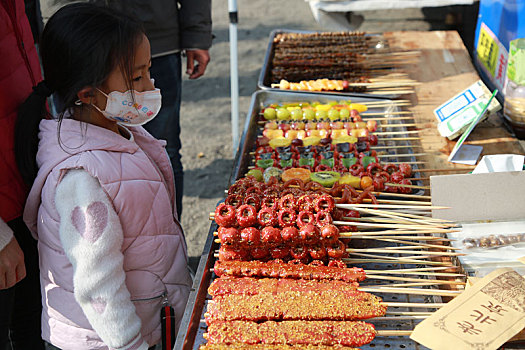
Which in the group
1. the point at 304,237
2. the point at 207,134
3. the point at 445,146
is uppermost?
the point at 304,237

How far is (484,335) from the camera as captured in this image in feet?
5.47

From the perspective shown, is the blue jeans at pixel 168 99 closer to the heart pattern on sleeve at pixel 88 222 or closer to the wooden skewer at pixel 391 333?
the heart pattern on sleeve at pixel 88 222

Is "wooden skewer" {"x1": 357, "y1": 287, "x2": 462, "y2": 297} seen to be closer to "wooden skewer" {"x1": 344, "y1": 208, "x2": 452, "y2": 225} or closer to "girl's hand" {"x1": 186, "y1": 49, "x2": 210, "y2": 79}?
"wooden skewer" {"x1": 344, "y1": 208, "x2": 452, "y2": 225}

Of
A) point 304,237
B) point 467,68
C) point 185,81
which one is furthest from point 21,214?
point 185,81

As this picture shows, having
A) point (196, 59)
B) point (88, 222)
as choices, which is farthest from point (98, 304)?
point (196, 59)

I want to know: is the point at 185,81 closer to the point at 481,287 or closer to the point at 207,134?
the point at 207,134

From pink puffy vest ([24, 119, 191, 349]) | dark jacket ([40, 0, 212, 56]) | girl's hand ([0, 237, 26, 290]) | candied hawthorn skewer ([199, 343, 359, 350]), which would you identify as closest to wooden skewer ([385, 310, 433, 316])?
candied hawthorn skewer ([199, 343, 359, 350])

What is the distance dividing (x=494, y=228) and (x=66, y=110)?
205 cm

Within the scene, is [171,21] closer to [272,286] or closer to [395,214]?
[395,214]

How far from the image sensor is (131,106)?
2.20 meters

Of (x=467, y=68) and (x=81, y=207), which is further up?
(x=81, y=207)

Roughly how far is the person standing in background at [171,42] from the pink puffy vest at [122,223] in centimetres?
164

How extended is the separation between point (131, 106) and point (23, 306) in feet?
4.44

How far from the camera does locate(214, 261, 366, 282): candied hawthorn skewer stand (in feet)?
6.73
